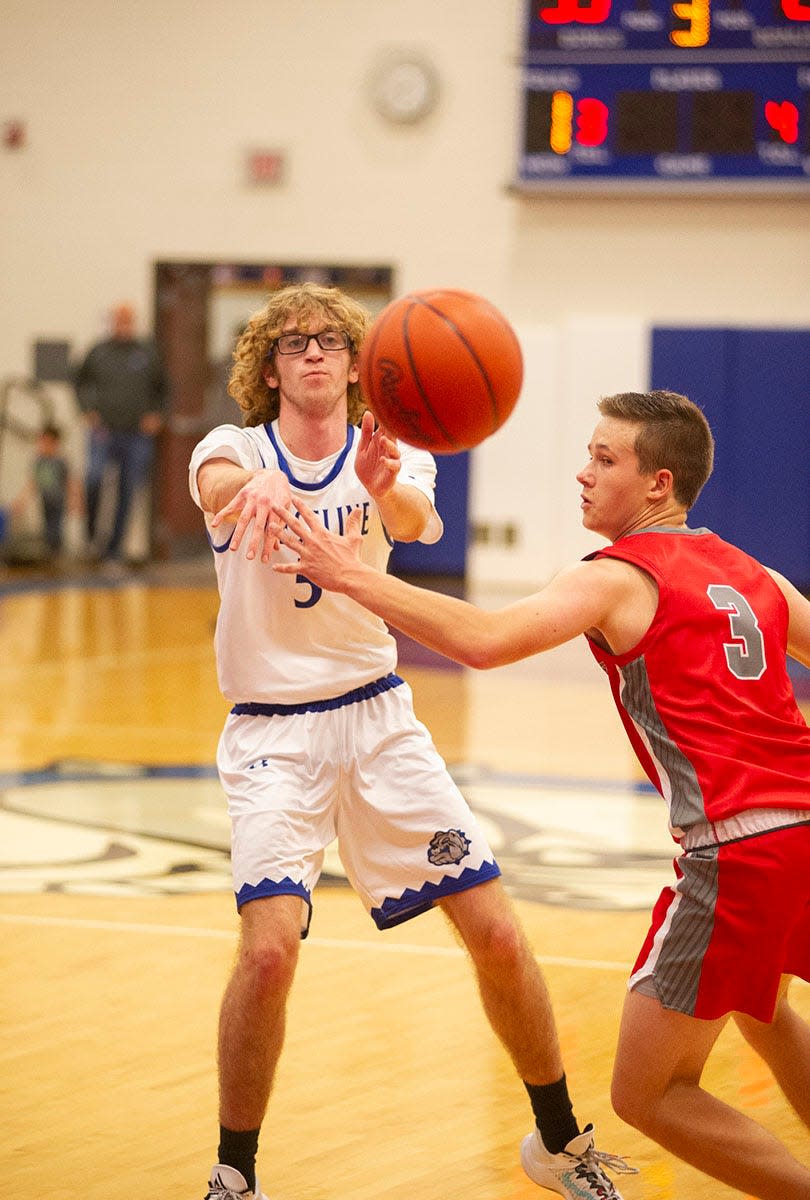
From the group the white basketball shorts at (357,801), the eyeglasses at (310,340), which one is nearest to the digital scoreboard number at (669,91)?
the eyeglasses at (310,340)

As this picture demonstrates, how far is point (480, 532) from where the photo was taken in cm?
1583

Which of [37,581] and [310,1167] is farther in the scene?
[37,581]

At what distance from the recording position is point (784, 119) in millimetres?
14180

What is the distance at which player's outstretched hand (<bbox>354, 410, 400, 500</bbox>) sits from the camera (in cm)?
347

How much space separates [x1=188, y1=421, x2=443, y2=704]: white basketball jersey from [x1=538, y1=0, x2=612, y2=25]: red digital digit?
11468 millimetres

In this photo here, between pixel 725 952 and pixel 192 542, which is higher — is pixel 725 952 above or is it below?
above

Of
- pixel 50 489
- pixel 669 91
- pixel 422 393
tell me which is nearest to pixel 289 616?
pixel 422 393

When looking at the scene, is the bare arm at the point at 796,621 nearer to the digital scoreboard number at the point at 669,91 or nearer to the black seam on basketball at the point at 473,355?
the black seam on basketball at the point at 473,355

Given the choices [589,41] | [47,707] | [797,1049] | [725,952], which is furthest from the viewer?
[589,41]

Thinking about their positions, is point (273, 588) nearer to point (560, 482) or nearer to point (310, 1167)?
point (310, 1167)

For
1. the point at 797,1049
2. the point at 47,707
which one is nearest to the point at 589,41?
the point at 47,707

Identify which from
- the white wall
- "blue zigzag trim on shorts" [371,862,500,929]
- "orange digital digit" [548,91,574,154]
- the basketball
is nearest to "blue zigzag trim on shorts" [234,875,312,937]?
"blue zigzag trim on shorts" [371,862,500,929]

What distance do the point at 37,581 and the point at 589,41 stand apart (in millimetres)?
6786

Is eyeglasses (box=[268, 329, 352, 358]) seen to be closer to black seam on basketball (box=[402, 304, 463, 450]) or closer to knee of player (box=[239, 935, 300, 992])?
black seam on basketball (box=[402, 304, 463, 450])
